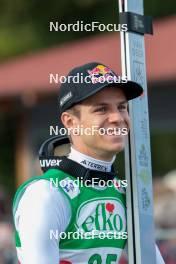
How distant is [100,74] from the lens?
12.0 feet

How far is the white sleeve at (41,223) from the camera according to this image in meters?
3.39

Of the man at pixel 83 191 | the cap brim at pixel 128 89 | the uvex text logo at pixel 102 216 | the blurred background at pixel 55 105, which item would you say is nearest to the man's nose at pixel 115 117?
the man at pixel 83 191

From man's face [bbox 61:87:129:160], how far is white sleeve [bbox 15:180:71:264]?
0.85 ft

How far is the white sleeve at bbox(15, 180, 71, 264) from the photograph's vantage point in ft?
11.1

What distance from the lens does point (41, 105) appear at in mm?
12344

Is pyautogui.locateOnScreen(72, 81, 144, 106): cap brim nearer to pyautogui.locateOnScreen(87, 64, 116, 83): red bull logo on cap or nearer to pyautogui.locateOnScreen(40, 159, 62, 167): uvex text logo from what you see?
pyautogui.locateOnScreen(87, 64, 116, 83): red bull logo on cap

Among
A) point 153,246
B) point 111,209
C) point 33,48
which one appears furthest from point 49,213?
point 33,48

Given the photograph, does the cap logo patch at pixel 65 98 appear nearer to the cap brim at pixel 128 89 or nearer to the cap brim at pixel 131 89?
the cap brim at pixel 128 89

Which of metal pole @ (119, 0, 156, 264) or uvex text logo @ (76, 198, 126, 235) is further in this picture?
metal pole @ (119, 0, 156, 264)

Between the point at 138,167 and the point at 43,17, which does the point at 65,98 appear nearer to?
the point at 138,167

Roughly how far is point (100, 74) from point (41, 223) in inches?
26.0

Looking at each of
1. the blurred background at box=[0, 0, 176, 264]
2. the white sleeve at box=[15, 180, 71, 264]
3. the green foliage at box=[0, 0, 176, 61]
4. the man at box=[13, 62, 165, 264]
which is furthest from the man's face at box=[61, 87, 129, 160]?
the green foliage at box=[0, 0, 176, 61]
